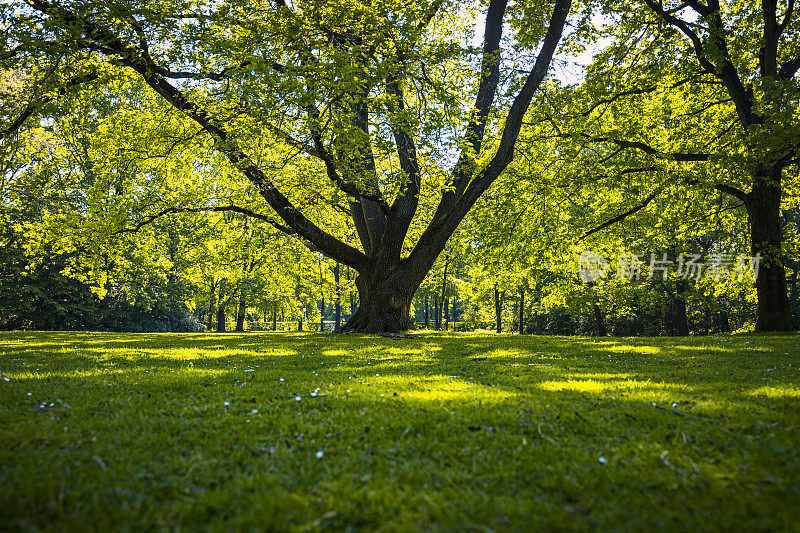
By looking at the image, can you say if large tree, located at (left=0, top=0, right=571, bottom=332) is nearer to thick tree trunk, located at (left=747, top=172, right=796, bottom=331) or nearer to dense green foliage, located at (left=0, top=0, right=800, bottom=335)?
dense green foliage, located at (left=0, top=0, right=800, bottom=335)

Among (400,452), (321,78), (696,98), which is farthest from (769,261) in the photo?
(400,452)

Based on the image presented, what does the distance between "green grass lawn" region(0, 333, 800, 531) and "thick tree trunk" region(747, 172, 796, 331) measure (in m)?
12.9

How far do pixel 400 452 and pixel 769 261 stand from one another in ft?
65.0

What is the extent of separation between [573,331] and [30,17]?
125ft

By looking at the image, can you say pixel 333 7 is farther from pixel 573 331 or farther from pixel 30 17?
pixel 573 331

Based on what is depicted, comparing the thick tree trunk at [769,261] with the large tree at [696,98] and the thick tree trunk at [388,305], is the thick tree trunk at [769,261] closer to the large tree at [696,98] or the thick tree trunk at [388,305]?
the large tree at [696,98]

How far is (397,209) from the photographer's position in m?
16.1

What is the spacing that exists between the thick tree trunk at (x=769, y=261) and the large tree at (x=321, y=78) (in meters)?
11.2

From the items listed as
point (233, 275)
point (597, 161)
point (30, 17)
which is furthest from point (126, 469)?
point (233, 275)

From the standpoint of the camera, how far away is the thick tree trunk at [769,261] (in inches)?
637

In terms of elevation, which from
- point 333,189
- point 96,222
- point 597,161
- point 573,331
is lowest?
point 573,331

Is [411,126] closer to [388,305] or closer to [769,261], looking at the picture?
[388,305]

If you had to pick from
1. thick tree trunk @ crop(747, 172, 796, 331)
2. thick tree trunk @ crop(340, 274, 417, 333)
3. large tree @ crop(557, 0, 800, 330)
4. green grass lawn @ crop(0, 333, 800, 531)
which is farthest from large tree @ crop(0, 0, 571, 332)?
thick tree trunk @ crop(747, 172, 796, 331)

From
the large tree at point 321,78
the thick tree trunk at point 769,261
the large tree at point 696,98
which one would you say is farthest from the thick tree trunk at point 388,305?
the thick tree trunk at point 769,261
